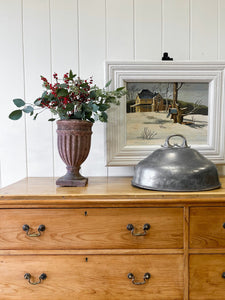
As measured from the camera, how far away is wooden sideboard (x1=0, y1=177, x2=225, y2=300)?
38.8 inches

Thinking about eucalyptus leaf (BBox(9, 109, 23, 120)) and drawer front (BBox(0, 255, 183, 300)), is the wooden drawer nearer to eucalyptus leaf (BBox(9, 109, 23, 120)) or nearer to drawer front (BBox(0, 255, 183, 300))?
drawer front (BBox(0, 255, 183, 300))

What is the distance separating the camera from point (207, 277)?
0.99m

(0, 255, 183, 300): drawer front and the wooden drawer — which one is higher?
the wooden drawer

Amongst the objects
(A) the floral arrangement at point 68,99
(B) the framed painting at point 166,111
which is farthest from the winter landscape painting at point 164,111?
(A) the floral arrangement at point 68,99

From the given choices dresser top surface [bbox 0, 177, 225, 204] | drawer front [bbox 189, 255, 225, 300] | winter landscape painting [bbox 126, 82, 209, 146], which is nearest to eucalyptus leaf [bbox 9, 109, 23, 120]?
dresser top surface [bbox 0, 177, 225, 204]

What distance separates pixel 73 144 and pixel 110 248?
49 centimetres

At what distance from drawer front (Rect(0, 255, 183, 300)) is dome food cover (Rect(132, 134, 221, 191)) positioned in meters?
0.30

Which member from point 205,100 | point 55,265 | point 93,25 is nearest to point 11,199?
point 55,265

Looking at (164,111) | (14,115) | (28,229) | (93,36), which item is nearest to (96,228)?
(28,229)

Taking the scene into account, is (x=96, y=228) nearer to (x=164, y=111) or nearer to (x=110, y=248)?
(x=110, y=248)

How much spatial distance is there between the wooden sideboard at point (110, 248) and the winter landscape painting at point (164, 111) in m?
0.50

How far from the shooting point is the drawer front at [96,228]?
99 centimetres

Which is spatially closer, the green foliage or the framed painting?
the green foliage

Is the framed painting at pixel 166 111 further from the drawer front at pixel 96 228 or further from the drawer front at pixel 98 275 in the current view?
the drawer front at pixel 98 275
